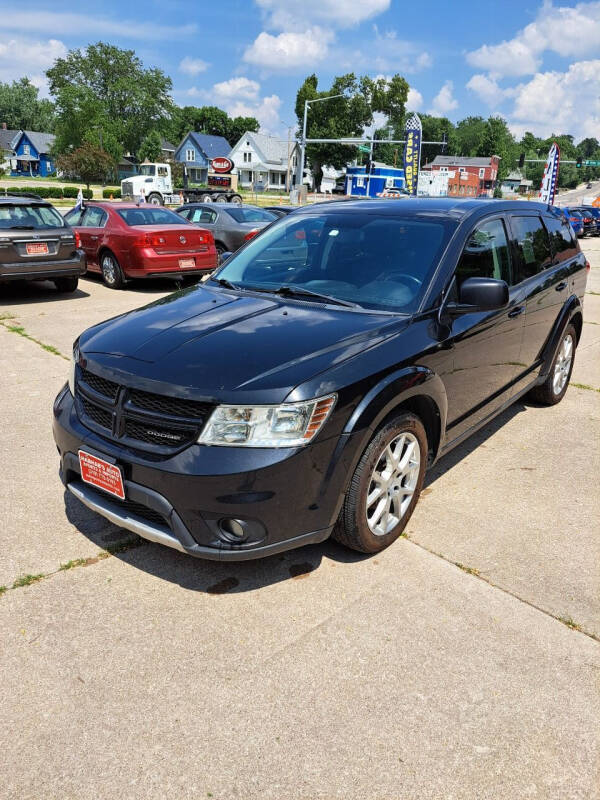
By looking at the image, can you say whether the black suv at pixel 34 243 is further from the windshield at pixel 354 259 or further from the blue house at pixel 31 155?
the blue house at pixel 31 155

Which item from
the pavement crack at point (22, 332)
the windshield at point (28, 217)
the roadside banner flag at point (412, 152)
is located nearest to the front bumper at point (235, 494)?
the pavement crack at point (22, 332)

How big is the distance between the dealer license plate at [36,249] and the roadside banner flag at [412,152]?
28.1 m

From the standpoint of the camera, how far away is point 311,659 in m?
2.62

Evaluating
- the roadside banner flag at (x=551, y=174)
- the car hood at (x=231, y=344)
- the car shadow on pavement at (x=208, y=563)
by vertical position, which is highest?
the roadside banner flag at (x=551, y=174)

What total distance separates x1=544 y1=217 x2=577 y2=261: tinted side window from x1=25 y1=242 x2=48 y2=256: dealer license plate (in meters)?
7.33

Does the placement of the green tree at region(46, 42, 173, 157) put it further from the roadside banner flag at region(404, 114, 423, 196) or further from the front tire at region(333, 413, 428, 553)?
the front tire at region(333, 413, 428, 553)

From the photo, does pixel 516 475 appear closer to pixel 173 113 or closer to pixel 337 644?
pixel 337 644

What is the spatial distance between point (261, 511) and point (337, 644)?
2.18 feet

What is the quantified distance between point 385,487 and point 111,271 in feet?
30.9

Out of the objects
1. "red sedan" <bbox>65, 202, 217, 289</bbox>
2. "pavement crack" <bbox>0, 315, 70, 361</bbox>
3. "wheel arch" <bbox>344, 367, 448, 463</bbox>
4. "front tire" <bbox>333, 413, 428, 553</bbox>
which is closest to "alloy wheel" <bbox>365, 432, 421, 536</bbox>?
"front tire" <bbox>333, 413, 428, 553</bbox>

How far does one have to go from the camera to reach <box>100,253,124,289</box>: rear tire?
1117cm

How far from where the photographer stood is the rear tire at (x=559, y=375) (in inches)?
218

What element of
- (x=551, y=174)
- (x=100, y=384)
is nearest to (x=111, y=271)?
(x=100, y=384)

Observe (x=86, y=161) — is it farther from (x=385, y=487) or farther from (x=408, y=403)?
(x=385, y=487)
